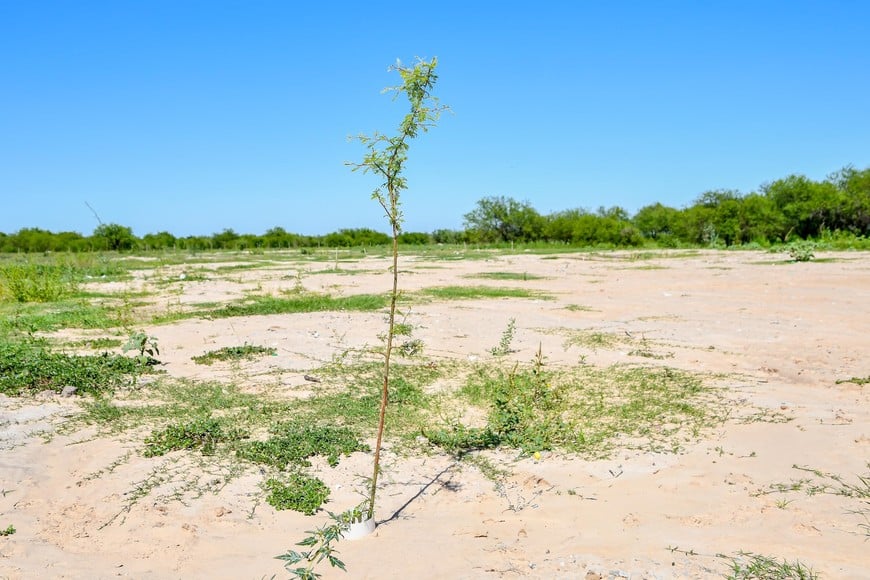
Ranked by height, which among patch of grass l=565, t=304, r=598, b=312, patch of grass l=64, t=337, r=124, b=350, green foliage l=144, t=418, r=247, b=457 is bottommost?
green foliage l=144, t=418, r=247, b=457

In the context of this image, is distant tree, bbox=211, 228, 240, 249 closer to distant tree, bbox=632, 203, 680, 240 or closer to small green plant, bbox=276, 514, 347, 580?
distant tree, bbox=632, 203, 680, 240

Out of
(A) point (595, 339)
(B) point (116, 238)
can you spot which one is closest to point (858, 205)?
(A) point (595, 339)

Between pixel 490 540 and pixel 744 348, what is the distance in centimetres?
586

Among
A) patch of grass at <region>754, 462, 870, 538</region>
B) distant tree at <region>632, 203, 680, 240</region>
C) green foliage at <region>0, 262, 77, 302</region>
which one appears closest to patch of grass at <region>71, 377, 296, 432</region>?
patch of grass at <region>754, 462, 870, 538</region>

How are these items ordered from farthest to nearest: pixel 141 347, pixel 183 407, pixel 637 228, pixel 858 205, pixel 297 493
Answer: pixel 637 228 → pixel 858 205 → pixel 141 347 → pixel 183 407 → pixel 297 493

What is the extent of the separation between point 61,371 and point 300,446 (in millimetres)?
3444

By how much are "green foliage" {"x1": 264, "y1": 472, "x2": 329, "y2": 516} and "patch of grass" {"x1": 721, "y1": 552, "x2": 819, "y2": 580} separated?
2.37m

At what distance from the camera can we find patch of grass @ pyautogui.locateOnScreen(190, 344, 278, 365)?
749 centimetres

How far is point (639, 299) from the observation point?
1355 cm

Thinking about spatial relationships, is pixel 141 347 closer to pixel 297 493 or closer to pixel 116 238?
pixel 297 493

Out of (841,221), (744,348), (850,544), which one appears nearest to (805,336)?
(744,348)

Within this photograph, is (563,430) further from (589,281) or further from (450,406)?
(589,281)

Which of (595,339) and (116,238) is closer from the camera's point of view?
(595,339)

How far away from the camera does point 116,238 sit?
4584 centimetres
